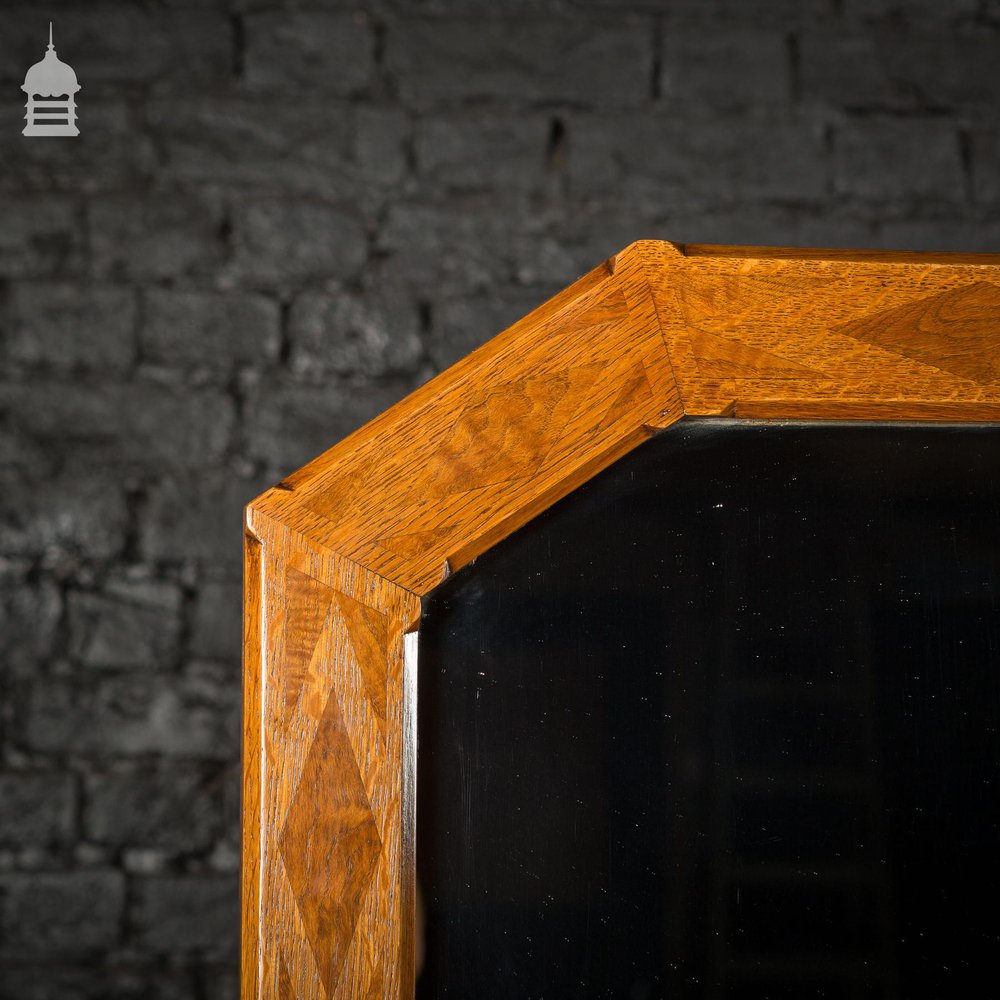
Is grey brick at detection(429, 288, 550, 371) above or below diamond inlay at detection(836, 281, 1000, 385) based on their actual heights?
above

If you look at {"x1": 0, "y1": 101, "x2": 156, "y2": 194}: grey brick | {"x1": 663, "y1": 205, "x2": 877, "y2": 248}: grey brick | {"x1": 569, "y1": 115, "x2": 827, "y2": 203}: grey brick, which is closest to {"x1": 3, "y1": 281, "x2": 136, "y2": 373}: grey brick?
{"x1": 0, "y1": 101, "x2": 156, "y2": 194}: grey brick

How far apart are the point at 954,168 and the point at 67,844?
1599mm

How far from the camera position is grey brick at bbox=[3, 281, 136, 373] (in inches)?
48.3

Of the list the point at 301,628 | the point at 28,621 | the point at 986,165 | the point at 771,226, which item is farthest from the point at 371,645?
the point at 986,165

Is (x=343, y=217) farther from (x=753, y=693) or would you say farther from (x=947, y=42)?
(x=753, y=693)

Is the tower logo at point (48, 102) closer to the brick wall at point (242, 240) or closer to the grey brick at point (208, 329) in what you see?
the brick wall at point (242, 240)

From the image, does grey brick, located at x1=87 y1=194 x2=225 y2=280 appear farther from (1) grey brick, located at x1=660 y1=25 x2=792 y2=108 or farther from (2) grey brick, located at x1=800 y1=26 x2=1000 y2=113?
(2) grey brick, located at x1=800 y1=26 x2=1000 y2=113

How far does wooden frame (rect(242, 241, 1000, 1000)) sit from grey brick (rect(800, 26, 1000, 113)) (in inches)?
43.1

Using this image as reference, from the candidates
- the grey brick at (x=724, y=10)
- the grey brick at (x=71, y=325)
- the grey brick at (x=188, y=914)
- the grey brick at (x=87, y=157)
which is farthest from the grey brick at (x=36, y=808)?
the grey brick at (x=724, y=10)

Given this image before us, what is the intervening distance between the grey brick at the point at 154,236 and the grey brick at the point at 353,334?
0.52 feet

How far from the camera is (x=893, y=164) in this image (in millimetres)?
1299

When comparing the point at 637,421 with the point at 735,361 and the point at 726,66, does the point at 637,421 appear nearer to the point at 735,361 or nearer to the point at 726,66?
the point at 735,361

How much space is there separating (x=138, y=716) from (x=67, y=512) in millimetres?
299

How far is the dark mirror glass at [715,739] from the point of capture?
1.26 ft
